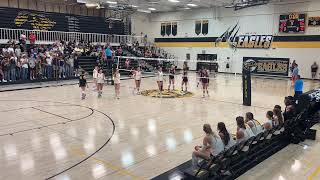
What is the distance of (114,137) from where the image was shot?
8.20 meters

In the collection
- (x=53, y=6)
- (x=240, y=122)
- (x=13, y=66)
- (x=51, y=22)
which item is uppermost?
(x=53, y=6)

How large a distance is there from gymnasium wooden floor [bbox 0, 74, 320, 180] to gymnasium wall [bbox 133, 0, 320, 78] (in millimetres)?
11916

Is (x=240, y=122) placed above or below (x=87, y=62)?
below

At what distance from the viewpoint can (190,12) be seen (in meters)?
31.0

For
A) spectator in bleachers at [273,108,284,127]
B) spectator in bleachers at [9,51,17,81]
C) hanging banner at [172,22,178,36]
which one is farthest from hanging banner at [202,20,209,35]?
spectator in bleachers at [273,108,284,127]

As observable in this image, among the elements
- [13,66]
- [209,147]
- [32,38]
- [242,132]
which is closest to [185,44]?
[32,38]

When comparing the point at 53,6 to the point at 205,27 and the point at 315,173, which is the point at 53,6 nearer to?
the point at 205,27

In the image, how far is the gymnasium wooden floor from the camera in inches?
237

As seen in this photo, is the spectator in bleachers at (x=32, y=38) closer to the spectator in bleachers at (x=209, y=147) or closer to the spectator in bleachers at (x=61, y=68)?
the spectator in bleachers at (x=61, y=68)

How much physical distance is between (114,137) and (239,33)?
2260 centimetres

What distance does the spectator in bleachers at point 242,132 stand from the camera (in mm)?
5820

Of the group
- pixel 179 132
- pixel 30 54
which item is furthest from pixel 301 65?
pixel 30 54

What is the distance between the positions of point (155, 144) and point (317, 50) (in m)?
20.8

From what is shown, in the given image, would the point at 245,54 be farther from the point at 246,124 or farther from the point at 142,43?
the point at 246,124
